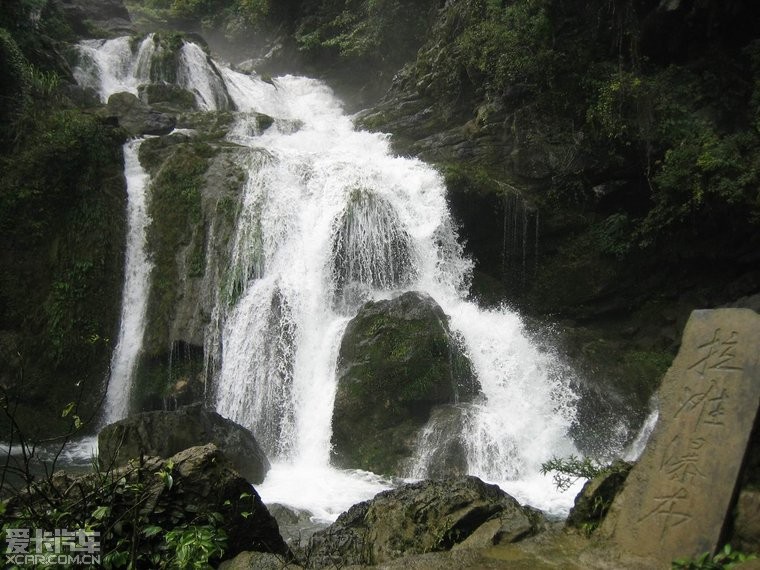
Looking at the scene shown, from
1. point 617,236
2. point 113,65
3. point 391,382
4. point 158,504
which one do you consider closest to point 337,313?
point 391,382

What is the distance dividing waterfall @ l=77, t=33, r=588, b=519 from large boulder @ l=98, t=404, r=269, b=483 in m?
0.47

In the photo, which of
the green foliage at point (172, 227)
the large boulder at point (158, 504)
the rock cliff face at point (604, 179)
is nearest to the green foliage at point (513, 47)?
the rock cliff face at point (604, 179)

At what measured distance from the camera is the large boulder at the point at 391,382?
8750 millimetres

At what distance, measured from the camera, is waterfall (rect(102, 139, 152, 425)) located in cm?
1030

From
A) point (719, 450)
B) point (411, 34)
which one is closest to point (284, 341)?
point (719, 450)

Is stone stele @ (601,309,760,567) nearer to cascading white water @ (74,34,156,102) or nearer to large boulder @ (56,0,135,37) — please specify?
cascading white water @ (74,34,156,102)

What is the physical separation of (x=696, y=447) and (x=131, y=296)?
33.6 feet

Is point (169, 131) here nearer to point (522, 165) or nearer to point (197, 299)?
point (197, 299)

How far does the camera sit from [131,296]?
437 inches

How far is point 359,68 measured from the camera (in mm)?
21562

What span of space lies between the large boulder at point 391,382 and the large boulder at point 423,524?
3473mm

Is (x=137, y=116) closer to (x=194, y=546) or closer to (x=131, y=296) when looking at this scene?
(x=131, y=296)

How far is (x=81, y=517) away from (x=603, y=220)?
11.5 m

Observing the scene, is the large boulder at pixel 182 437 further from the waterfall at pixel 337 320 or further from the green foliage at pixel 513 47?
the green foliage at pixel 513 47
